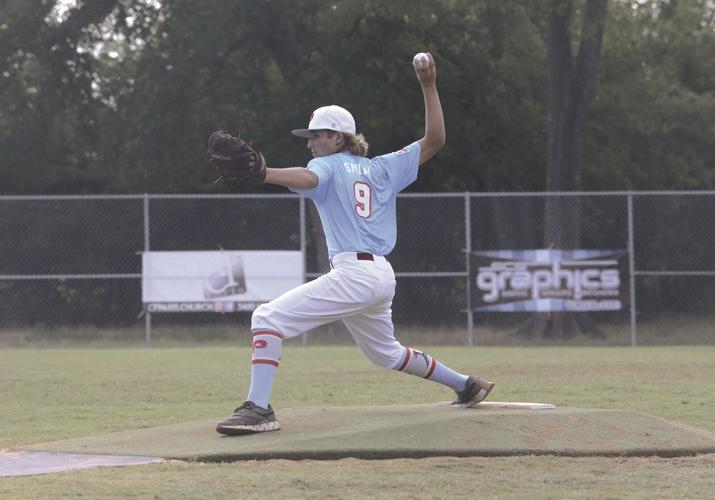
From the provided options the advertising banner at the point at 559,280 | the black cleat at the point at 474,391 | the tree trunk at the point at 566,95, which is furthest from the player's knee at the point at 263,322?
the tree trunk at the point at 566,95

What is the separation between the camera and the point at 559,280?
20234 mm

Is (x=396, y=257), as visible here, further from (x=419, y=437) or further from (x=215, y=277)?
(x=419, y=437)

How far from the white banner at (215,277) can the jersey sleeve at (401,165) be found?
11863 mm

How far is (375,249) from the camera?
7.84 metres

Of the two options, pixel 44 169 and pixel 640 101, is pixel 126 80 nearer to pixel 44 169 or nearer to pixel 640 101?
pixel 44 169

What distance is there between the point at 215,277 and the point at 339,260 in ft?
41.5

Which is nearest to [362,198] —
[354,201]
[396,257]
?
[354,201]

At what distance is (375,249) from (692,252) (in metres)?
18.9

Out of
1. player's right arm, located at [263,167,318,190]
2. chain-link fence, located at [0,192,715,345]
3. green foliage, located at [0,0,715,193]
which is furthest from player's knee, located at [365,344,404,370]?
green foliage, located at [0,0,715,193]

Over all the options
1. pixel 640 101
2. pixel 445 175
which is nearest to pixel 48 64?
pixel 445 175

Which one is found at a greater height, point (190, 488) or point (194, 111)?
point (194, 111)

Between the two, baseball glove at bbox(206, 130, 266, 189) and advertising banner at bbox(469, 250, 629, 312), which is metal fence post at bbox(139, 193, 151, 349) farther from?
baseball glove at bbox(206, 130, 266, 189)

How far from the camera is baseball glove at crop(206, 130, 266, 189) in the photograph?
23.5ft

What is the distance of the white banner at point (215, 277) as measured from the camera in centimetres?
2012
